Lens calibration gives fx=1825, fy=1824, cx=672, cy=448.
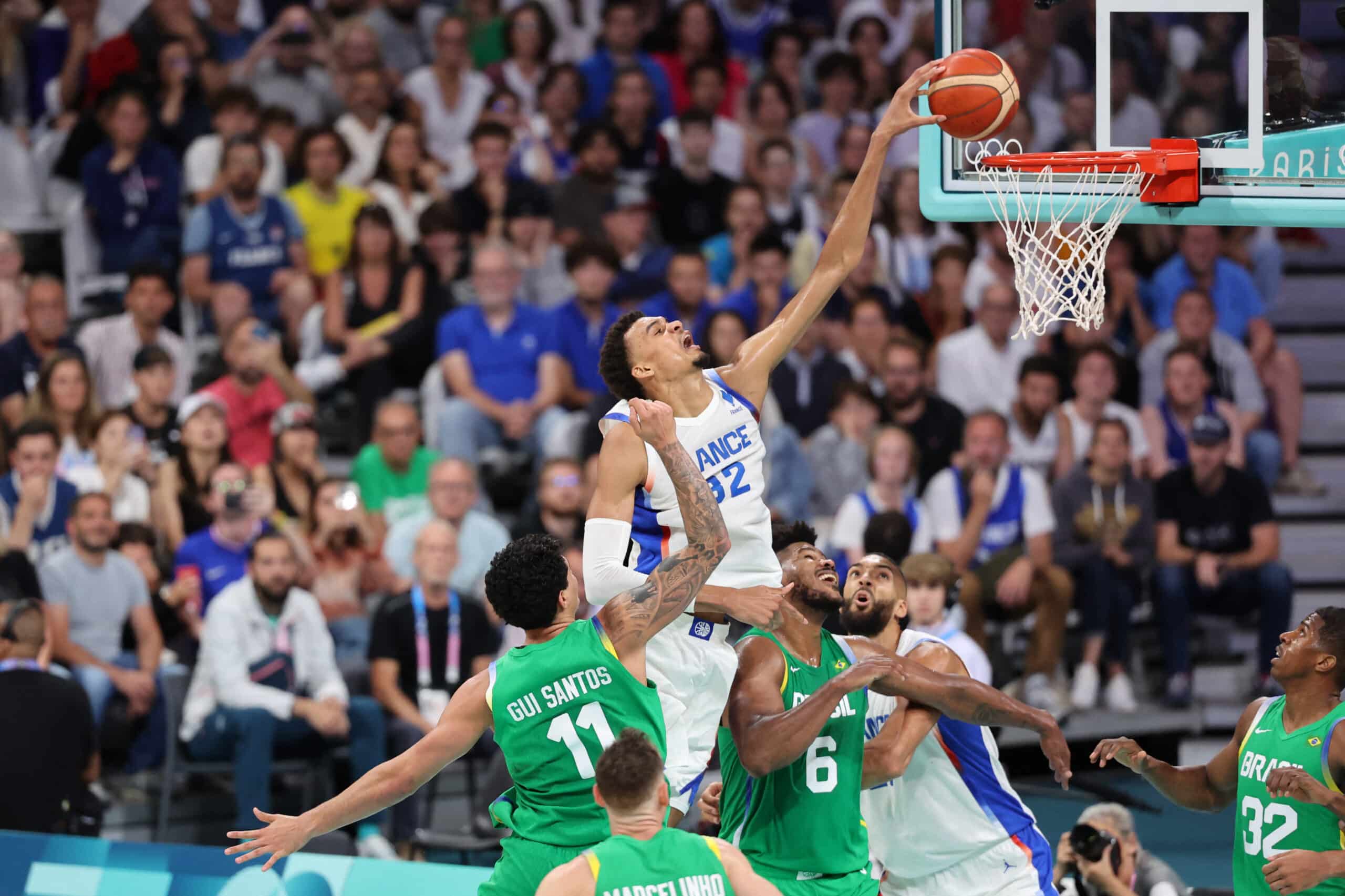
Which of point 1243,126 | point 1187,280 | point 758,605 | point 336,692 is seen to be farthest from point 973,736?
point 1187,280

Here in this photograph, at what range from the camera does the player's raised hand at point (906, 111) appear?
6.47 metres

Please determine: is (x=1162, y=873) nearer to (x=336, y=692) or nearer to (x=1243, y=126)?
(x=1243, y=126)

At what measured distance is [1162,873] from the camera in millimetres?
7586

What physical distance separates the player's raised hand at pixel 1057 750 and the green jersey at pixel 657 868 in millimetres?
1614

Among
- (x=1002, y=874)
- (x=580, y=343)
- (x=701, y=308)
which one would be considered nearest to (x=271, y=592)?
(x=580, y=343)

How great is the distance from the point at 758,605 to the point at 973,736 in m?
1.27

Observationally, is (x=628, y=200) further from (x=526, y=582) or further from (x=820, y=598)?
(x=526, y=582)

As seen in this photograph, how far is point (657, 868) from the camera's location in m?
4.76

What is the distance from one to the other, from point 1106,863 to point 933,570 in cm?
139

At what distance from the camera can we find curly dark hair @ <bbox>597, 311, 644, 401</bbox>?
6281mm

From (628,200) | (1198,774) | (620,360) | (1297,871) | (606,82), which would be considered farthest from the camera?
(606,82)

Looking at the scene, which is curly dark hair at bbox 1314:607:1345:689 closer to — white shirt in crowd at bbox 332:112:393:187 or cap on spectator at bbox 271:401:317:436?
cap on spectator at bbox 271:401:317:436

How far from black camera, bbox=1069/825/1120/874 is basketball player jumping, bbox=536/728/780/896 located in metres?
2.99

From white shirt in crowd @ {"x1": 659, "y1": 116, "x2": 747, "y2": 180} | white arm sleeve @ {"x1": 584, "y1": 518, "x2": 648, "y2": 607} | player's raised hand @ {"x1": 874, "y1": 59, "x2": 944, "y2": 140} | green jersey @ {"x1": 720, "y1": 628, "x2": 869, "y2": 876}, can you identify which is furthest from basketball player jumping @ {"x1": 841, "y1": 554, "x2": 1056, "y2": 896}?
white shirt in crowd @ {"x1": 659, "y1": 116, "x2": 747, "y2": 180}
